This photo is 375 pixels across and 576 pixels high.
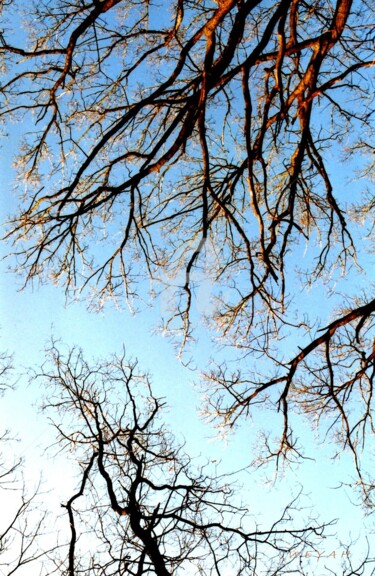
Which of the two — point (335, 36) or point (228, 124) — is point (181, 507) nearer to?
point (228, 124)

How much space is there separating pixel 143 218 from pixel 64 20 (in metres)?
2.42

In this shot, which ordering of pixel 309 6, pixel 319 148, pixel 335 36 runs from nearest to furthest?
1. pixel 335 36
2. pixel 309 6
3. pixel 319 148

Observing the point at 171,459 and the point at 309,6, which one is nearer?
the point at 309,6

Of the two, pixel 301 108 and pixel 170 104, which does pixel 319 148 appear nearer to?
pixel 301 108

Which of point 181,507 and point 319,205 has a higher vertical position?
point 319,205

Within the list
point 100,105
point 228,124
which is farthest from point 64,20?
point 228,124

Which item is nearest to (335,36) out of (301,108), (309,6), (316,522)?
(301,108)

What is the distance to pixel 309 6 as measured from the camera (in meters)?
6.04

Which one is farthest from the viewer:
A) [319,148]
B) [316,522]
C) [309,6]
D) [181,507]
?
[181,507]

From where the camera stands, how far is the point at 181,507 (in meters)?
7.86

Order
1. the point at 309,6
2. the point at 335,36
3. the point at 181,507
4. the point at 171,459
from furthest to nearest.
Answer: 1. the point at 171,459
2. the point at 181,507
3. the point at 309,6
4. the point at 335,36

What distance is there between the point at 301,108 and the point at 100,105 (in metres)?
2.63

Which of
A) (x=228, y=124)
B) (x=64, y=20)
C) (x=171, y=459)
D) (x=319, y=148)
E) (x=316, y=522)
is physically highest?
(x=64, y=20)

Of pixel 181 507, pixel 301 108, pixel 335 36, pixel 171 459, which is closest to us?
pixel 335 36
